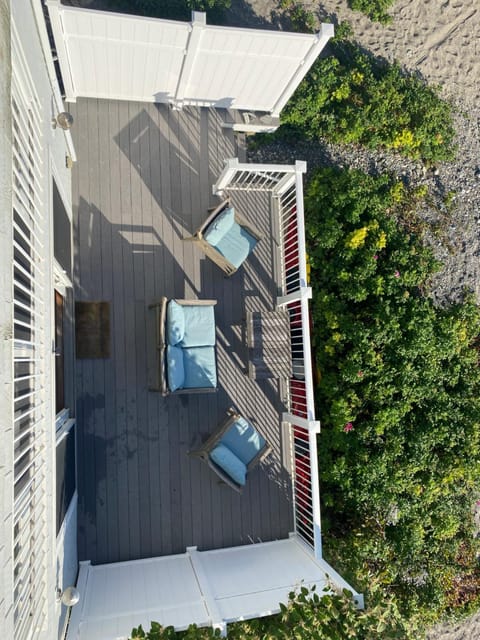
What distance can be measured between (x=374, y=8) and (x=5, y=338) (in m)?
9.07

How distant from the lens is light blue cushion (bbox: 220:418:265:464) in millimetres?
5145

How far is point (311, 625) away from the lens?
11.8ft

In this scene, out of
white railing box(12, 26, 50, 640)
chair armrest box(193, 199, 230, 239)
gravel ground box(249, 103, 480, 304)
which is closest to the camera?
white railing box(12, 26, 50, 640)

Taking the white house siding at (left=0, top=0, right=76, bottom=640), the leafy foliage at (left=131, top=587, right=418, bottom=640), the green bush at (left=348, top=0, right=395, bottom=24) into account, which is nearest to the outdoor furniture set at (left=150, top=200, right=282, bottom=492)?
the leafy foliage at (left=131, top=587, right=418, bottom=640)

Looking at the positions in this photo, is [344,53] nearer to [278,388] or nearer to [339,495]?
[278,388]

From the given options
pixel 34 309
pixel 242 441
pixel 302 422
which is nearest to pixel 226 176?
pixel 34 309

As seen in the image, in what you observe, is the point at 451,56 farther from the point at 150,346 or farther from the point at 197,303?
the point at 150,346

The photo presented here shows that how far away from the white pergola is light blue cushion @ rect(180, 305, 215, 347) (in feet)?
9.55

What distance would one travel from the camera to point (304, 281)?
205 inches

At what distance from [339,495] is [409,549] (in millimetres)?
1200

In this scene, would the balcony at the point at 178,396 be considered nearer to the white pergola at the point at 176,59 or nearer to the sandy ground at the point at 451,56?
the white pergola at the point at 176,59

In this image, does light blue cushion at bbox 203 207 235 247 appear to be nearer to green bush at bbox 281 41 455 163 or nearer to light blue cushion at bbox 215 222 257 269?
light blue cushion at bbox 215 222 257 269

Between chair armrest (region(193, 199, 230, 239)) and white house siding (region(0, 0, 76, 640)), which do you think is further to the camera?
chair armrest (region(193, 199, 230, 239))

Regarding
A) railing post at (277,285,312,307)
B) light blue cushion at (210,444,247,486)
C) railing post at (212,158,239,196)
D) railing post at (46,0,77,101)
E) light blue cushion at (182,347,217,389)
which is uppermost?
railing post at (46,0,77,101)
